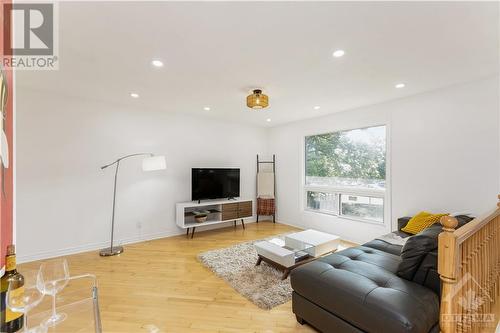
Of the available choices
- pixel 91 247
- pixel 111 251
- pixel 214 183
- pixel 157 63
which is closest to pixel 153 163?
pixel 214 183

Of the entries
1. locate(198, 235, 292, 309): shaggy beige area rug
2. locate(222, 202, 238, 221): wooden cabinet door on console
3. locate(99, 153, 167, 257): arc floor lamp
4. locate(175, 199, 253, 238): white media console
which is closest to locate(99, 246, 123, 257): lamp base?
locate(99, 153, 167, 257): arc floor lamp

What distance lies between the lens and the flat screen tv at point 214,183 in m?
4.53

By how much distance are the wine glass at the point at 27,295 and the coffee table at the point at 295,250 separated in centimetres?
222

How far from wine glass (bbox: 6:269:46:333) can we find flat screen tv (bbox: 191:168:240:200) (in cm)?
350

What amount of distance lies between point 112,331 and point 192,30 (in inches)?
102

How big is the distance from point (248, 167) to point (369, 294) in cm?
425

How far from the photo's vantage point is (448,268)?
1.20 metres

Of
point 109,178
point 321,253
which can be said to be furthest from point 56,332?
point 109,178

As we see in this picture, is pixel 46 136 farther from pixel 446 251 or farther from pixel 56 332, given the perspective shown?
pixel 446 251

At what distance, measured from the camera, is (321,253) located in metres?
3.00

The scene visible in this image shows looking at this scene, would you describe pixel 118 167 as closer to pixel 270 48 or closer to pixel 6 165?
pixel 6 165

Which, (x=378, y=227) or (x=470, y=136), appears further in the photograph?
(x=378, y=227)

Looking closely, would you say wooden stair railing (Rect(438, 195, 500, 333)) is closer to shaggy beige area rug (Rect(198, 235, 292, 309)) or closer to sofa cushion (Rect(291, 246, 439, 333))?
sofa cushion (Rect(291, 246, 439, 333))

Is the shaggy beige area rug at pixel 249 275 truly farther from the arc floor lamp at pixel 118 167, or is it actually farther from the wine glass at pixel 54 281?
the wine glass at pixel 54 281
